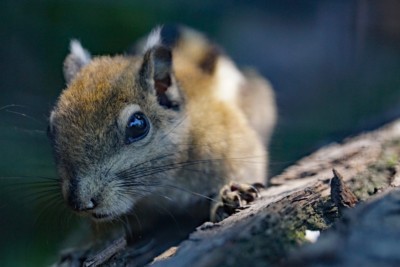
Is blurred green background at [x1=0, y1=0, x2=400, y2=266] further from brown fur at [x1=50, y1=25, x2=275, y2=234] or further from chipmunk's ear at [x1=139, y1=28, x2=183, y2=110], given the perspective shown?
chipmunk's ear at [x1=139, y1=28, x2=183, y2=110]

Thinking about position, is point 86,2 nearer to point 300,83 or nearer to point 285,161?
point 300,83

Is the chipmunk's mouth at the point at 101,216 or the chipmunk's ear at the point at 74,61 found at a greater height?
the chipmunk's ear at the point at 74,61

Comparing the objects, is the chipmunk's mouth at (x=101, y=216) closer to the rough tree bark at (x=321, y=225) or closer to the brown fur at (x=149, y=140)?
the brown fur at (x=149, y=140)

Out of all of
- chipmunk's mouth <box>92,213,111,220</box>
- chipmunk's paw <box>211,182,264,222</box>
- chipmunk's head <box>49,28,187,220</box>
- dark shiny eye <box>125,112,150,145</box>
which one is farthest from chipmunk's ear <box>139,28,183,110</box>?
chipmunk's mouth <box>92,213,111,220</box>

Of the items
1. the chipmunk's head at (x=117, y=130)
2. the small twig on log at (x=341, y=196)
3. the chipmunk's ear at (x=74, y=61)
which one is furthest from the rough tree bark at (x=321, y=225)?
the chipmunk's ear at (x=74, y=61)

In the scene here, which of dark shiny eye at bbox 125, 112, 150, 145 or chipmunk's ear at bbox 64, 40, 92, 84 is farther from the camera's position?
chipmunk's ear at bbox 64, 40, 92, 84

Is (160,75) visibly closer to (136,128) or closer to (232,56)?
(136,128)
